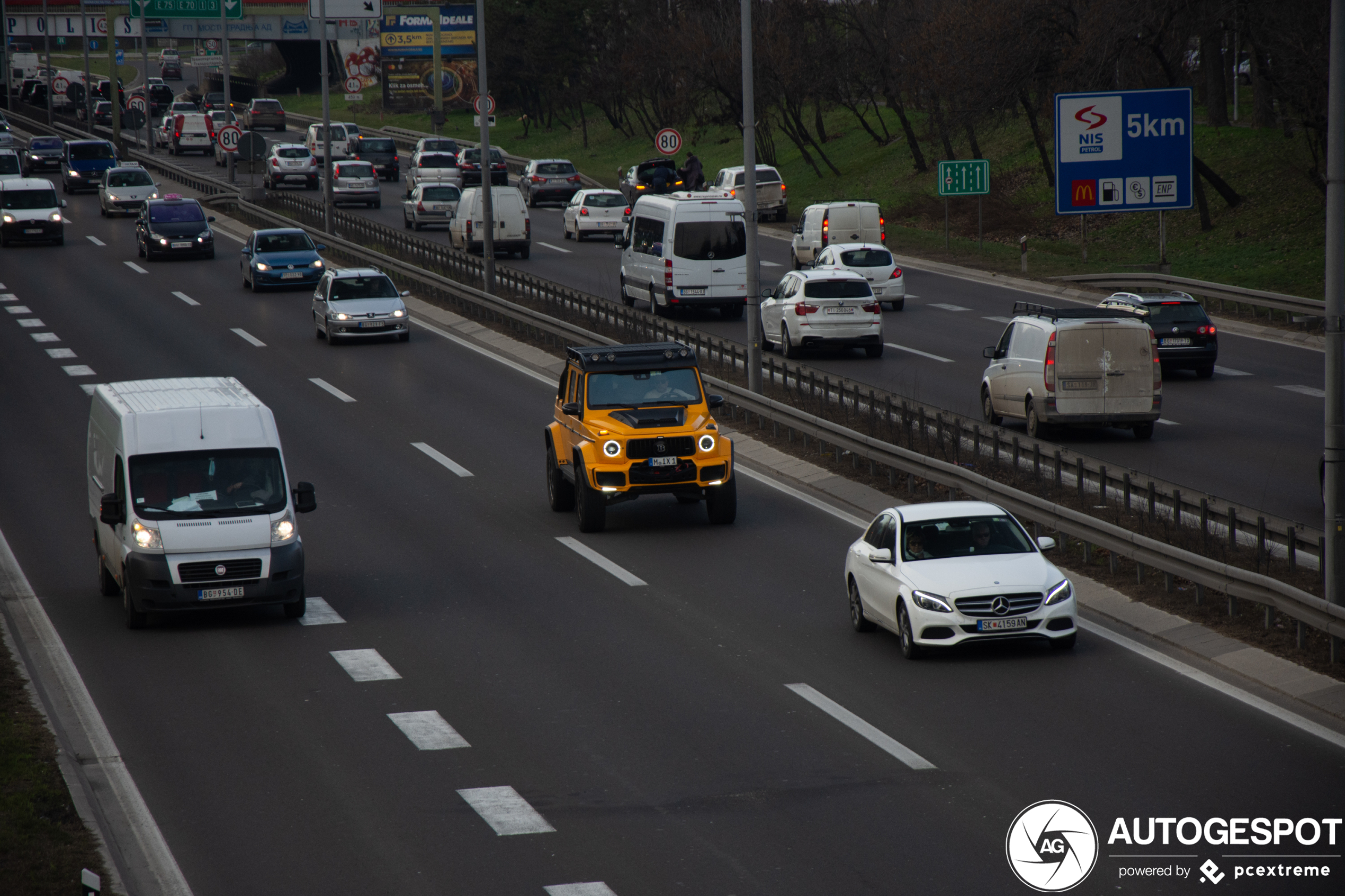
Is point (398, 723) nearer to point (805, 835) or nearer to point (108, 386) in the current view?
point (805, 835)

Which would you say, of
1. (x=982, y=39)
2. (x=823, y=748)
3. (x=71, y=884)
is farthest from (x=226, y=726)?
(x=982, y=39)

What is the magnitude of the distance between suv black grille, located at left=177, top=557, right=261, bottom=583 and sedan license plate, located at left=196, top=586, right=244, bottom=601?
9cm

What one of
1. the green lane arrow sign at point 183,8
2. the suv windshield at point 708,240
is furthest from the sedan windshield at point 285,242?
the green lane arrow sign at point 183,8

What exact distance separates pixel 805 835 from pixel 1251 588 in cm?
639

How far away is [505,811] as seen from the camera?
11102mm

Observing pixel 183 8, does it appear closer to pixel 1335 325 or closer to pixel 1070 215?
pixel 1070 215

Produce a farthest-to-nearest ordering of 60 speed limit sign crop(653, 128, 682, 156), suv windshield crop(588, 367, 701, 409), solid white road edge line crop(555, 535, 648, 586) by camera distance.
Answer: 60 speed limit sign crop(653, 128, 682, 156) → suv windshield crop(588, 367, 701, 409) → solid white road edge line crop(555, 535, 648, 586)

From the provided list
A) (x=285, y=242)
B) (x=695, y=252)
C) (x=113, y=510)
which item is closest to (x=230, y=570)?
(x=113, y=510)

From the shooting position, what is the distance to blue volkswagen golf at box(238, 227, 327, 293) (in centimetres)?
4384

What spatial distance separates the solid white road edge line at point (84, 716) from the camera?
33.9ft

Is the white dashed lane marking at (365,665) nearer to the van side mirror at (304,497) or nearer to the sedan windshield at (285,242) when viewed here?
the van side mirror at (304,497)

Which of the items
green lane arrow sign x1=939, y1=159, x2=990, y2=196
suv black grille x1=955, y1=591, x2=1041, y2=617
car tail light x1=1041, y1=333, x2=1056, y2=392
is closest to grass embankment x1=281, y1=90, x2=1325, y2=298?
green lane arrow sign x1=939, y1=159, x2=990, y2=196

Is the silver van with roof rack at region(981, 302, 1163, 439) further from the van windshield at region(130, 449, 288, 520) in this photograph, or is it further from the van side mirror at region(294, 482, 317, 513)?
the van windshield at region(130, 449, 288, 520)

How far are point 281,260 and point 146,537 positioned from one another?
94.4ft
